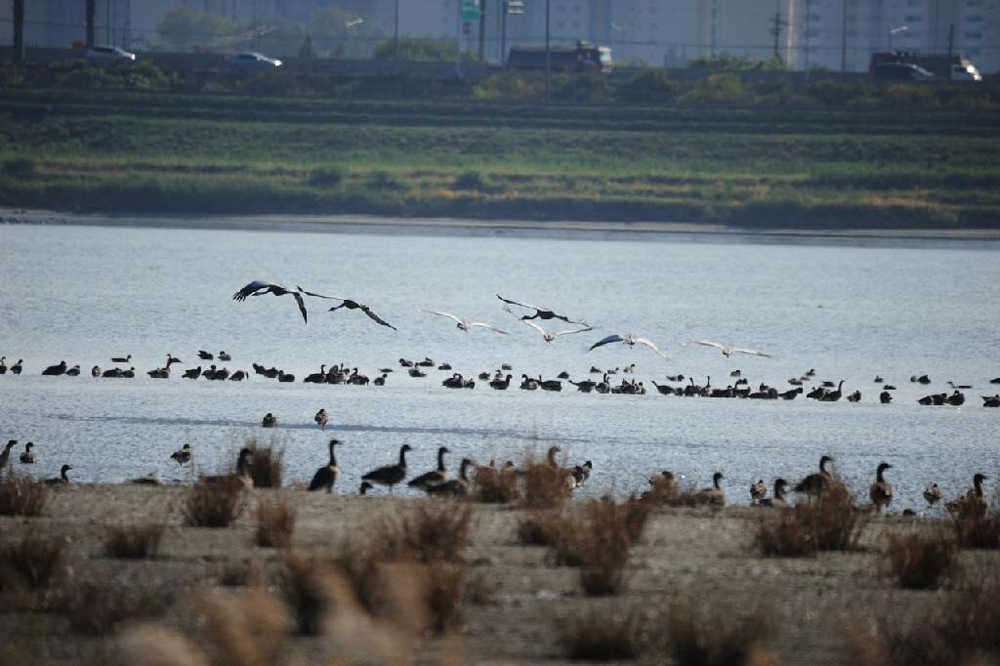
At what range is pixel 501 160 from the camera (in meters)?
86.5

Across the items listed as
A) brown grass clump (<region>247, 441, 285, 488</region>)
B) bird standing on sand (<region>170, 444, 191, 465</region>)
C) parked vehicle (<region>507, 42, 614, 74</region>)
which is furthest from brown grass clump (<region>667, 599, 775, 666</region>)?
parked vehicle (<region>507, 42, 614, 74</region>)

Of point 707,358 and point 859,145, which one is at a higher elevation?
point 859,145

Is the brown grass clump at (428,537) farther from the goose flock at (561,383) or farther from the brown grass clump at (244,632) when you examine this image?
the goose flock at (561,383)

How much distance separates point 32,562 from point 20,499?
3.40m

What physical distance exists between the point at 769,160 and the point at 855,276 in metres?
11.5

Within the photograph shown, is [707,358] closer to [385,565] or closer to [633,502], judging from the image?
[633,502]

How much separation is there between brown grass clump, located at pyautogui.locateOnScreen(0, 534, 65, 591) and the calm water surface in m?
8.97

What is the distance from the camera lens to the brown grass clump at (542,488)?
15.8m

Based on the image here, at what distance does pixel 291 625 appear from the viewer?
1077cm

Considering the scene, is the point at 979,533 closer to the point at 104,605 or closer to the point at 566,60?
the point at 104,605

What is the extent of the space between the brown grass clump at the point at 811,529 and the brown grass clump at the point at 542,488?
1.95 metres

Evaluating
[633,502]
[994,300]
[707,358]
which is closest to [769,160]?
[994,300]

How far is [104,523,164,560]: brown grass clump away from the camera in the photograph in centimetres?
1264

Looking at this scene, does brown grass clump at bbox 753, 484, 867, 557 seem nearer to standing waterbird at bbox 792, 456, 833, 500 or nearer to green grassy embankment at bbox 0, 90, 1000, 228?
standing waterbird at bbox 792, 456, 833, 500
